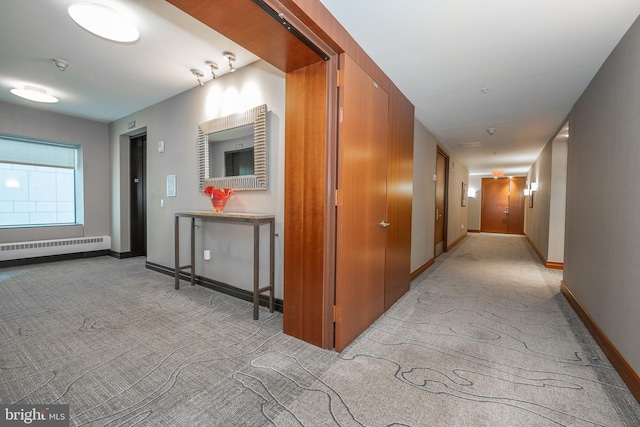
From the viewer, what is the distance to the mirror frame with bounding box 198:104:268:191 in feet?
9.55

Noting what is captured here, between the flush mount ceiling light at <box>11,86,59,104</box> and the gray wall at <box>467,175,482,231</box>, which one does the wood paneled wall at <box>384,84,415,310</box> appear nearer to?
the flush mount ceiling light at <box>11,86,59,104</box>

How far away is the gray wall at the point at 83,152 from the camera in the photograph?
451cm

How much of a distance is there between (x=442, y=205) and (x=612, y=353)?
14.8 ft

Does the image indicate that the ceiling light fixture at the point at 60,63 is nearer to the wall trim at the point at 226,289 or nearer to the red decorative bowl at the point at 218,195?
→ the red decorative bowl at the point at 218,195

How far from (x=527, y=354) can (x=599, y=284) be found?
39.2 inches

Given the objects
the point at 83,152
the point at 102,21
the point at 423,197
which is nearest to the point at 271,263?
the point at 102,21

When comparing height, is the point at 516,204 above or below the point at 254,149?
below

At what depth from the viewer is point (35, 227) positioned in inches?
188

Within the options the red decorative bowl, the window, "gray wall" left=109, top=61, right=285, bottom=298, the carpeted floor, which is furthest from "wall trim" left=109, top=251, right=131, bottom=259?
the red decorative bowl

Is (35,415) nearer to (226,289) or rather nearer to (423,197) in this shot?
(226,289)

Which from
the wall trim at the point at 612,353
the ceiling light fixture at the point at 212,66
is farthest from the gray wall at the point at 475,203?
the ceiling light fixture at the point at 212,66

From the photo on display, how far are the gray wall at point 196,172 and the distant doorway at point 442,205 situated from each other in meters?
4.23

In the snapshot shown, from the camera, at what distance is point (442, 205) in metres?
6.27

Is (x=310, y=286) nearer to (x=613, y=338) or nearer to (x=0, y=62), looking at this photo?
(x=613, y=338)
